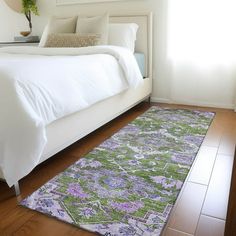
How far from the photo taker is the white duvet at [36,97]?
1.33 meters

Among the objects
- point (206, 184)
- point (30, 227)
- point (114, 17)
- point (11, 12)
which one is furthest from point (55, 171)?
point (11, 12)

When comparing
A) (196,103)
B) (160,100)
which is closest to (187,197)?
(196,103)

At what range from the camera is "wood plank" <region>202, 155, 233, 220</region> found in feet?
4.22

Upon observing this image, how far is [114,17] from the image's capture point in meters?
3.17

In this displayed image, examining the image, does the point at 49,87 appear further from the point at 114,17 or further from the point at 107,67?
the point at 114,17

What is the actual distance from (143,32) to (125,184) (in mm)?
2082

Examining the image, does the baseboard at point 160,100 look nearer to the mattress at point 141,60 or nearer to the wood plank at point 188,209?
the mattress at point 141,60

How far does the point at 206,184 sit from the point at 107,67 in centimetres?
126

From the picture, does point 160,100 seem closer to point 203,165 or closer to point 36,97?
point 203,165

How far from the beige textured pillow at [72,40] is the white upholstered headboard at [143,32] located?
58cm

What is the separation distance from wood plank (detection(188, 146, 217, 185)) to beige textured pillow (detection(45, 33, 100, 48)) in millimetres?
1534

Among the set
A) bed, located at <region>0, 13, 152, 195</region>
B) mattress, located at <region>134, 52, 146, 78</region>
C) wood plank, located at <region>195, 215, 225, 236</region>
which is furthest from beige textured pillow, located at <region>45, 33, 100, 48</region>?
wood plank, located at <region>195, 215, 225, 236</region>

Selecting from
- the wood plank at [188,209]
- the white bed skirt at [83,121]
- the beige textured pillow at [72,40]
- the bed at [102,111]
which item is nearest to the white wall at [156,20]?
the bed at [102,111]

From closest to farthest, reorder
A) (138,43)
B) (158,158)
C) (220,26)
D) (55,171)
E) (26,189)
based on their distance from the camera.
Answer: (26,189)
(55,171)
(158,158)
(220,26)
(138,43)
